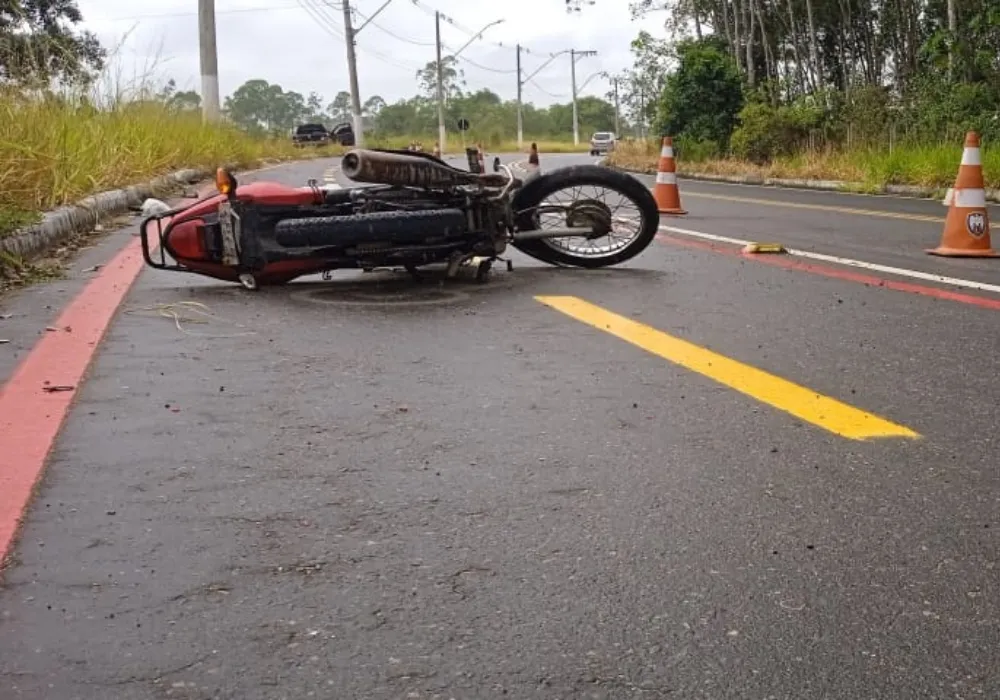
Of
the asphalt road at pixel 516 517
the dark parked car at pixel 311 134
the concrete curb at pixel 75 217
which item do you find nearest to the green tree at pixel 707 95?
the concrete curb at pixel 75 217

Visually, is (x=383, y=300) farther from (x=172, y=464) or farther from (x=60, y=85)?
(x=60, y=85)

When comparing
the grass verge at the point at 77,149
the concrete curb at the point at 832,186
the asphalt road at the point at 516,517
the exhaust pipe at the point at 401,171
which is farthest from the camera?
the concrete curb at the point at 832,186

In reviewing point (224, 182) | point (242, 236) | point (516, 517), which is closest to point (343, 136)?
point (242, 236)

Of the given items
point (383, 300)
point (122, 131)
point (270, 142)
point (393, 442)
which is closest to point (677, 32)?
point (270, 142)

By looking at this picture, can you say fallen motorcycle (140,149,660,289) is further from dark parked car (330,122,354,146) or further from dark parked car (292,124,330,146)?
dark parked car (292,124,330,146)

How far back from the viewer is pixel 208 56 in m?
27.2

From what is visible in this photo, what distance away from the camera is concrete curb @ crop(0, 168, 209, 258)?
7281 mm

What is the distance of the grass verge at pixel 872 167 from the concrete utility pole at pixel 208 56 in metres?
10.5

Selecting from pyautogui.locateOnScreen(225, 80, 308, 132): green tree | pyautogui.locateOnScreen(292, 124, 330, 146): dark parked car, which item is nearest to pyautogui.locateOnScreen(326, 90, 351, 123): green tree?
pyautogui.locateOnScreen(225, 80, 308, 132): green tree

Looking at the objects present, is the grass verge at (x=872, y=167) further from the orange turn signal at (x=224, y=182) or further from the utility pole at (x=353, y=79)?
the utility pole at (x=353, y=79)

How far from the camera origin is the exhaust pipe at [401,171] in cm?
603

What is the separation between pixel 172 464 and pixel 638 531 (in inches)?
52.1

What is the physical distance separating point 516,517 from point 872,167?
1676cm

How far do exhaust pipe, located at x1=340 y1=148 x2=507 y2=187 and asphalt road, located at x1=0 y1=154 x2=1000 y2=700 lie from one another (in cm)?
104
